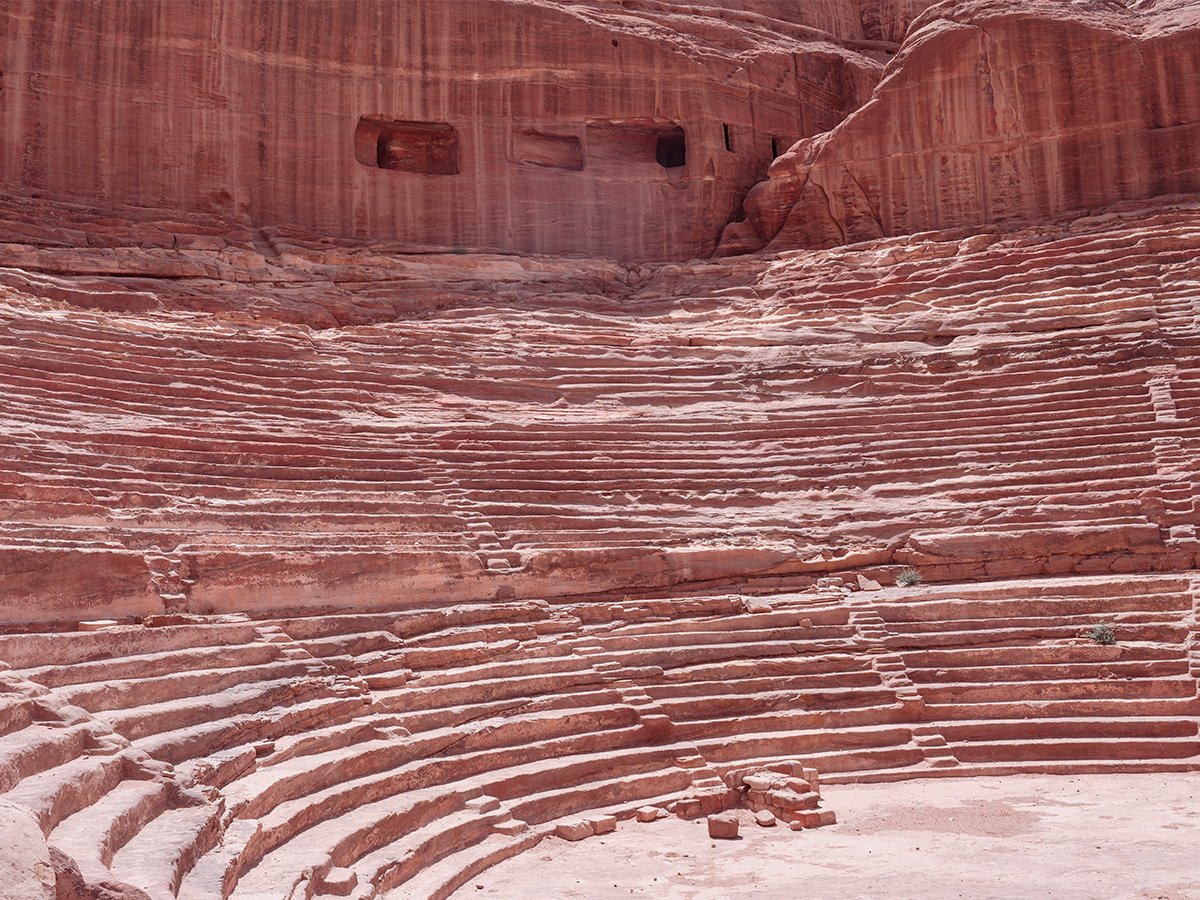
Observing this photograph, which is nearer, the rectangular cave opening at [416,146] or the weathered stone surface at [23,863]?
the weathered stone surface at [23,863]

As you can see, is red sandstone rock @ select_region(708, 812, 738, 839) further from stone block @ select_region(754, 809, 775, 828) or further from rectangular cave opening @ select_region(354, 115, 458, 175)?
rectangular cave opening @ select_region(354, 115, 458, 175)

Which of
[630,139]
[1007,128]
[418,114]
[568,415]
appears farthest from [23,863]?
[630,139]

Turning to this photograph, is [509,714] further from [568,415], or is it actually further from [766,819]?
[568,415]

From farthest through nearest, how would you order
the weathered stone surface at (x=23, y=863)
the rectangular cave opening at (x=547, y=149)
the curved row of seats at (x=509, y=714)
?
the rectangular cave opening at (x=547, y=149) < the curved row of seats at (x=509, y=714) < the weathered stone surface at (x=23, y=863)

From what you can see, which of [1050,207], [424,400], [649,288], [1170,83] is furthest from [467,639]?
[1170,83]

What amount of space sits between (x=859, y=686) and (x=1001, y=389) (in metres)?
5.80

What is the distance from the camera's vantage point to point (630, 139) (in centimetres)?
2177

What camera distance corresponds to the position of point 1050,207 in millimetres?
19125

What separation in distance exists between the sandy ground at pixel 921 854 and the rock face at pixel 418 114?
12968 millimetres

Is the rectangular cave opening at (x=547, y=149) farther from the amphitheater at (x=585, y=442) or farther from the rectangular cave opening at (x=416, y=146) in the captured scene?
the rectangular cave opening at (x=416, y=146)

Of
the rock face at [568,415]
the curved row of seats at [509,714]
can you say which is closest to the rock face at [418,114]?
the rock face at [568,415]

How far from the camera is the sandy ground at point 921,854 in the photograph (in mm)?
7582

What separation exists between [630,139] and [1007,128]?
6.26m

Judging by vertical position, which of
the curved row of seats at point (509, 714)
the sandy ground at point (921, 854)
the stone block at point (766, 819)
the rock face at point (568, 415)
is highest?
the rock face at point (568, 415)
